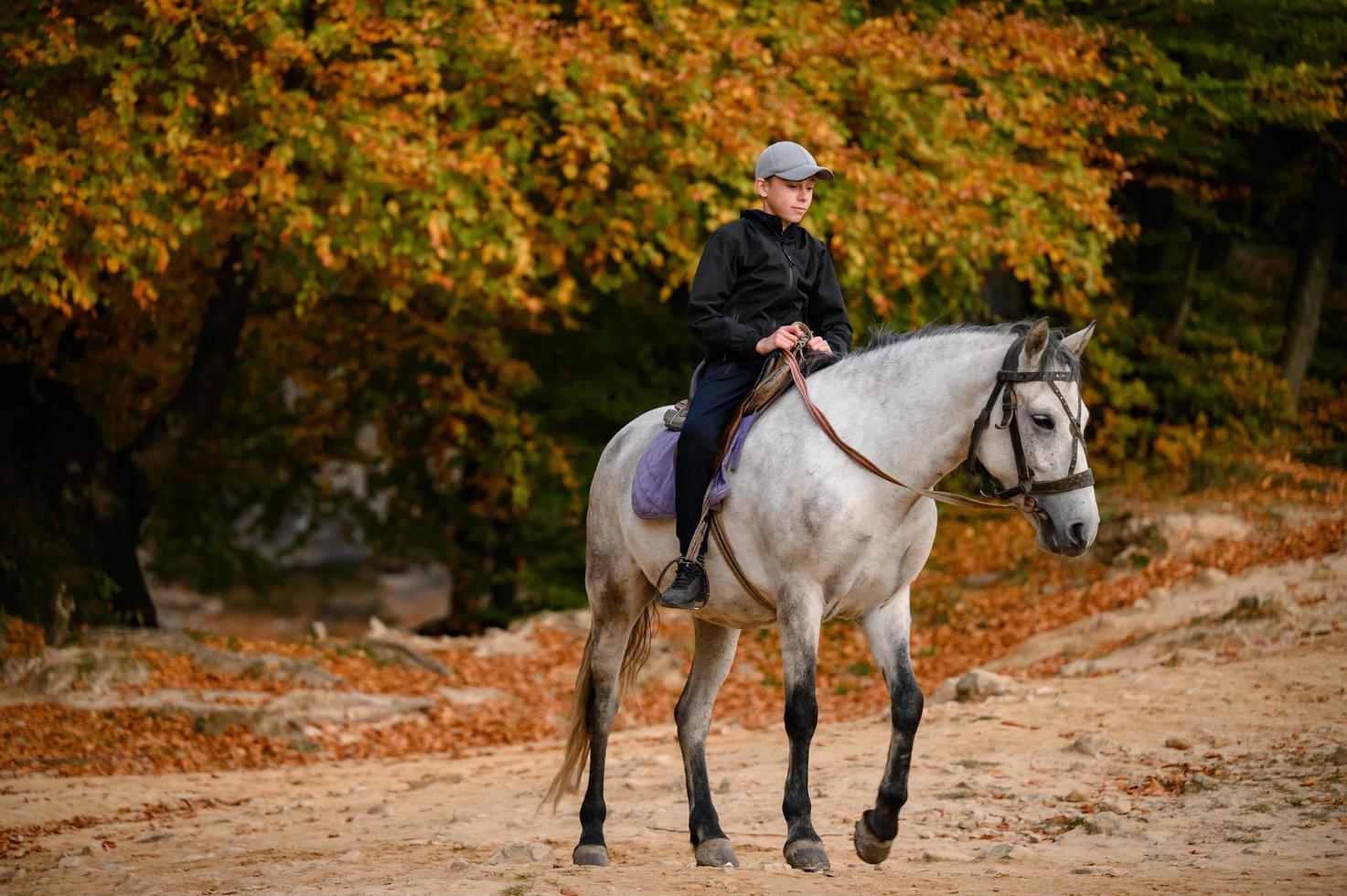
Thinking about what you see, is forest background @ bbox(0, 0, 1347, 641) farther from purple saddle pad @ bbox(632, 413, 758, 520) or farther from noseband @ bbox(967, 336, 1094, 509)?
noseband @ bbox(967, 336, 1094, 509)

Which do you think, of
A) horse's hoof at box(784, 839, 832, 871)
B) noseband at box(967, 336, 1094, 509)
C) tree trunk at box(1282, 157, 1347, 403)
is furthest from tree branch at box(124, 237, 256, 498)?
tree trunk at box(1282, 157, 1347, 403)

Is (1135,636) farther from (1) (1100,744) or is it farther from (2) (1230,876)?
(2) (1230,876)

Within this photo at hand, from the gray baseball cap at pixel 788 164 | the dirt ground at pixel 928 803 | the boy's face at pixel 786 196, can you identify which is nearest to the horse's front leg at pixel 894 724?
the dirt ground at pixel 928 803

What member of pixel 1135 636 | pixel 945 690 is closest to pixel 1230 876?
pixel 945 690

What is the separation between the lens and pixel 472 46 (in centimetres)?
1289

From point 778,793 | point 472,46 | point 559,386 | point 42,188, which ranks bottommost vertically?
point 778,793

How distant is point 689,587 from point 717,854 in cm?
123

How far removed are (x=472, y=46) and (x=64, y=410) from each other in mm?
5902

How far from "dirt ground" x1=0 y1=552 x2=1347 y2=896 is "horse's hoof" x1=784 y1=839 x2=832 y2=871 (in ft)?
0.17

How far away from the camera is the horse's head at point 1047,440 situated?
217 inches

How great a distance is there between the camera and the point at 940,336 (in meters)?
6.07

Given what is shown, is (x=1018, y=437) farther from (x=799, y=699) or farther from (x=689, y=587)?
(x=689, y=587)

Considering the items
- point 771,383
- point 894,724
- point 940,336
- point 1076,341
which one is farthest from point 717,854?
point 1076,341

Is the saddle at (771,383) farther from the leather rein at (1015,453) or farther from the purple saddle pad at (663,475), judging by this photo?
the leather rein at (1015,453)
